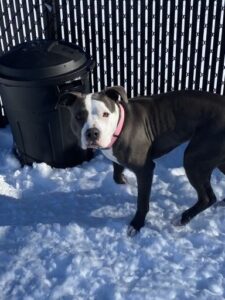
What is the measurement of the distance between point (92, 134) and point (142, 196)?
3.04 feet

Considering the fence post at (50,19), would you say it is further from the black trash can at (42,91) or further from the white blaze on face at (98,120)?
the white blaze on face at (98,120)

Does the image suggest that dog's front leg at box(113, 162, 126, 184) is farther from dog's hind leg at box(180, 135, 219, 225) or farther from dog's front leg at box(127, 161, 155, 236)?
dog's hind leg at box(180, 135, 219, 225)

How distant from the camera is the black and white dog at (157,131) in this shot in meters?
3.79

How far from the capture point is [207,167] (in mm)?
4012

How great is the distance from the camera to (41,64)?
4375 mm

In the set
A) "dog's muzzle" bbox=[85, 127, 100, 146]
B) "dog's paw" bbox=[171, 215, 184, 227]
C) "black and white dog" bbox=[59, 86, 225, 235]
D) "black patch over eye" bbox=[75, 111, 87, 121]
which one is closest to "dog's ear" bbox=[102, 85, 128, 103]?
"black and white dog" bbox=[59, 86, 225, 235]

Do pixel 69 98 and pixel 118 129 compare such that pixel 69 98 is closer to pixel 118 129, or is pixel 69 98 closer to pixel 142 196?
pixel 118 129

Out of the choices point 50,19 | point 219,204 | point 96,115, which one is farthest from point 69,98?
point 50,19

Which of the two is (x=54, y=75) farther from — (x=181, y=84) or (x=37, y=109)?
(x=181, y=84)

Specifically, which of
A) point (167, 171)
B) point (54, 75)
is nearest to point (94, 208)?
point (167, 171)

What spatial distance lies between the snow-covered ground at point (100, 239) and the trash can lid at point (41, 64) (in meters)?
1.17

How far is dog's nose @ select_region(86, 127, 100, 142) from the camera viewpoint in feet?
11.6

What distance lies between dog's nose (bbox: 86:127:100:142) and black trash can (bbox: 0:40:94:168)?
1.03 m

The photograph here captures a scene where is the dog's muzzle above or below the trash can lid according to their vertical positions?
below
